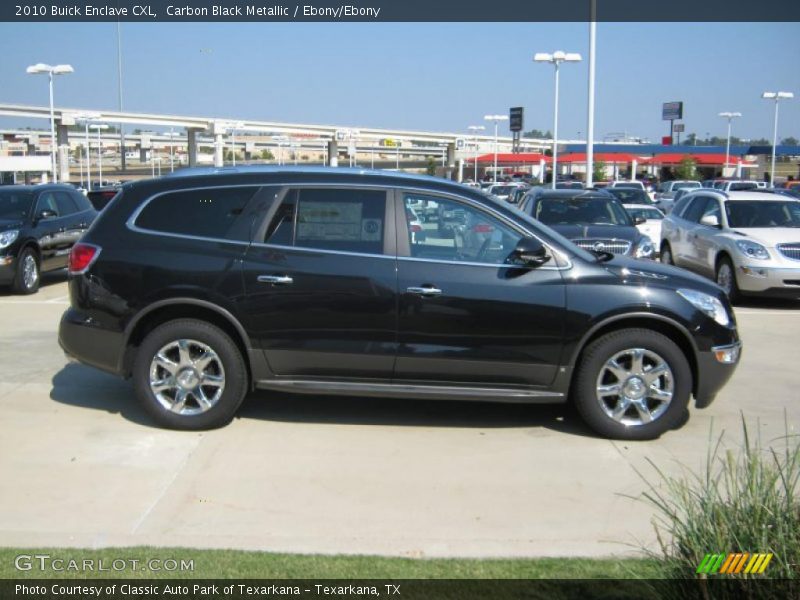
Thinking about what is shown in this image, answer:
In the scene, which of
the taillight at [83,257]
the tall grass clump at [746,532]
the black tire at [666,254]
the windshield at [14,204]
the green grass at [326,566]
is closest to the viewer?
the tall grass clump at [746,532]

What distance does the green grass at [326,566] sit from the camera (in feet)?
12.6

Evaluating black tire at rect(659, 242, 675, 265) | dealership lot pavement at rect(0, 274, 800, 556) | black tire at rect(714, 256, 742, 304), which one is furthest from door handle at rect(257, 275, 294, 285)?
black tire at rect(659, 242, 675, 265)

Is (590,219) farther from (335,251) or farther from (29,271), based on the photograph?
(29,271)

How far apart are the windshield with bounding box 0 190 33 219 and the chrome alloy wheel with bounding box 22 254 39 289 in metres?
0.72

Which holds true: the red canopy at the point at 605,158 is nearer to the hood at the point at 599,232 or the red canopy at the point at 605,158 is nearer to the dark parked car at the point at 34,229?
the hood at the point at 599,232

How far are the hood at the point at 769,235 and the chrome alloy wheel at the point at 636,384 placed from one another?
290 inches

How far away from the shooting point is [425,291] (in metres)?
6.06

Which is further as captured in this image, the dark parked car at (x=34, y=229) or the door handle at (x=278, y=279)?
the dark parked car at (x=34, y=229)

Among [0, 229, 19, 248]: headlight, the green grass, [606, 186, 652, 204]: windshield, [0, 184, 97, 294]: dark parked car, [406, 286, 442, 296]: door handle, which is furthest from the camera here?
[606, 186, 652, 204]: windshield

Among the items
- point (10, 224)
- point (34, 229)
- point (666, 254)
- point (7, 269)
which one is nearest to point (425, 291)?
point (7, 269)

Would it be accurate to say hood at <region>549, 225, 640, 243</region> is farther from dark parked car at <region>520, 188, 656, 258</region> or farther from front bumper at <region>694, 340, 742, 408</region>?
front bumper at <region>694, 340, 742, 408</region>

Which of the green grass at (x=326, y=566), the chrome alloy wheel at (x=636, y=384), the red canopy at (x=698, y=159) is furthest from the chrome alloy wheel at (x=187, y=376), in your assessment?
the red canopy at (x=698, y=159)

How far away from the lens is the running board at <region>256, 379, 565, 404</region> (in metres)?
6.14

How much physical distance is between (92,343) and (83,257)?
642 mm
